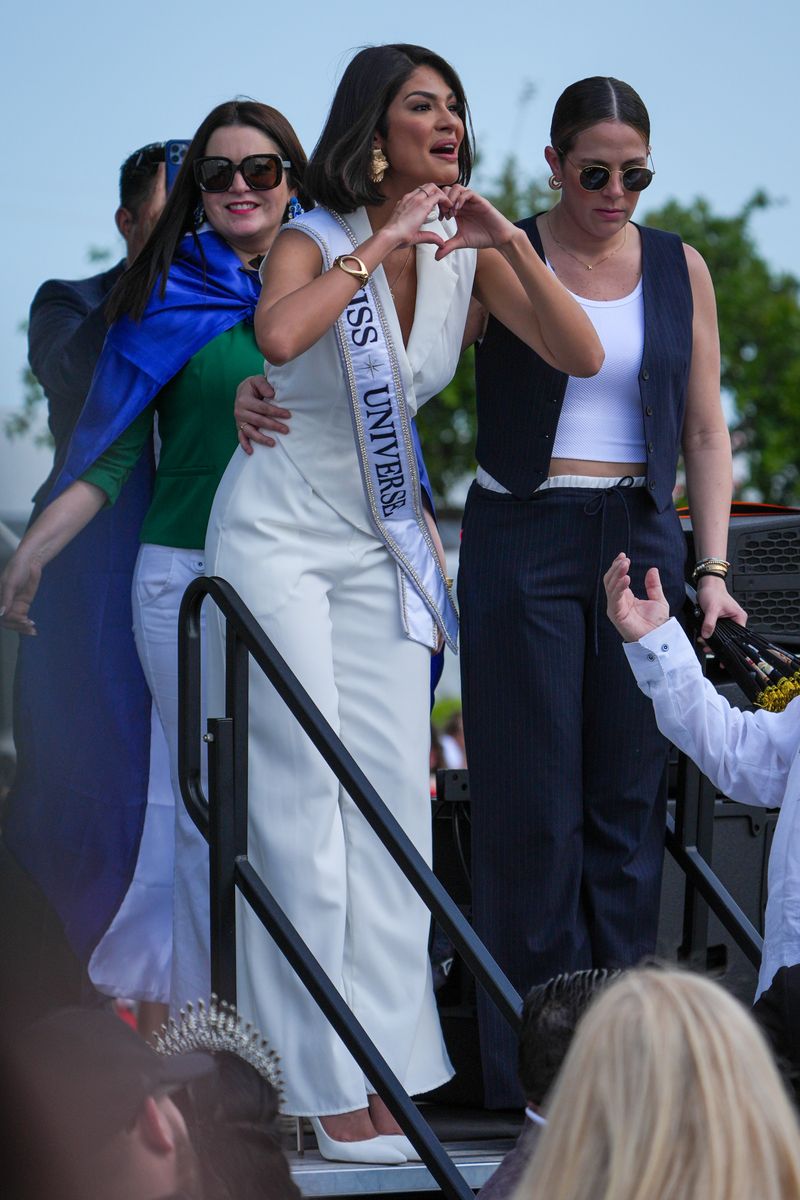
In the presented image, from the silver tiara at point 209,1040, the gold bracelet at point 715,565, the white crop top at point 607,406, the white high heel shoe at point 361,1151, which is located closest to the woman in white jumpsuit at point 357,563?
the white high heel shoe at point 361,1151

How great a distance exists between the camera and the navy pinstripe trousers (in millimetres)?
2965

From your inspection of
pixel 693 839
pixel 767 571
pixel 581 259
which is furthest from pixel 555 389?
pixel 693 839

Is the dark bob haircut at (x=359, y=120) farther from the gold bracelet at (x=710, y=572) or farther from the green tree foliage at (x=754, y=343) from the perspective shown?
the green tree foliage at (x=754, y=343)

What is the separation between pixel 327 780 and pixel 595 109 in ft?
4.13

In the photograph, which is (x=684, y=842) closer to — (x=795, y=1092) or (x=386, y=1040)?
(x=386, y=1040)

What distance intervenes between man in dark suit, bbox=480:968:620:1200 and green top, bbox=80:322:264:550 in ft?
4.29

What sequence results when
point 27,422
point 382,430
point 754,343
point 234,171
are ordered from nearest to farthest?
1. point 27,422
2. point 382,430
3. point 234,171
4. point 754,343

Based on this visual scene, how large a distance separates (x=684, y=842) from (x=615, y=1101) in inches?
76.8

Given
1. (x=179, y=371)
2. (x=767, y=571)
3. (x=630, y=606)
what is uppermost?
(x=179, y=371)

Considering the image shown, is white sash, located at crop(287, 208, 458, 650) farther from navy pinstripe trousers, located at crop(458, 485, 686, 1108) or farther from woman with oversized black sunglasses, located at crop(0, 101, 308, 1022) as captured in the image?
woman with oversized black sunglasses, located at crop(0, 101, 308, 1022)

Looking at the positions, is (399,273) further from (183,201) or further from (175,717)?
(175,717)

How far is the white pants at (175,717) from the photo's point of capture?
9.75 feet

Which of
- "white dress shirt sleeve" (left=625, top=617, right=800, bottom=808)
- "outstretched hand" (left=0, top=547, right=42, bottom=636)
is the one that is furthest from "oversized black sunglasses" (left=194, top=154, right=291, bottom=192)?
"white dress shirt sleeve" (left=625, top=617, right=800, bottom=808)

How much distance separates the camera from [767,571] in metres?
3.43
